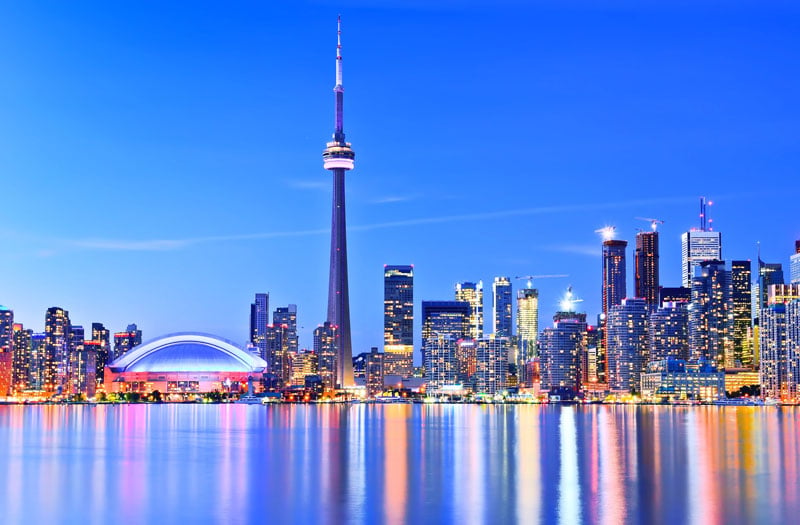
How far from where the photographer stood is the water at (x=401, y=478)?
45.2 m

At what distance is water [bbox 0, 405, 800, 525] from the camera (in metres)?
45.2

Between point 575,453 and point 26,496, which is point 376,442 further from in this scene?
point 26,496

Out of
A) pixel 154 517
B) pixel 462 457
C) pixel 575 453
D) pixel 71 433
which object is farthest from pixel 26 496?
pixel 71 433

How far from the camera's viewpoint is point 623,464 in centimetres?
6769

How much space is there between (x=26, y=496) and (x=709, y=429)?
267 ft

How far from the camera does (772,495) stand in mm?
51406

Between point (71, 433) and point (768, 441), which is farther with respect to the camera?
point (71, 433)

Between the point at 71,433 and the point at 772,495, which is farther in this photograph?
the point at 71,433

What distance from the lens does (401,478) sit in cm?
5894

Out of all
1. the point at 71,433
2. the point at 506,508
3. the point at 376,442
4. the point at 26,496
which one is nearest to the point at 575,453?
the point at 376,442

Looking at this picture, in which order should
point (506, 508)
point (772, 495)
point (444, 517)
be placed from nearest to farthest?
point (444, 517)
point (506, 508)
point (772, 495)

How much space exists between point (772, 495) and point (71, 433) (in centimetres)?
7603

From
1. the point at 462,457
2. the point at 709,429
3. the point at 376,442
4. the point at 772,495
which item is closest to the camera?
the point at 772,495

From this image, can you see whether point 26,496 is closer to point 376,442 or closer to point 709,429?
point 376,442
